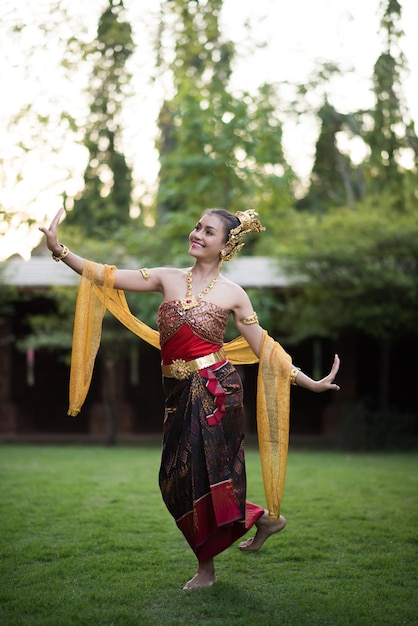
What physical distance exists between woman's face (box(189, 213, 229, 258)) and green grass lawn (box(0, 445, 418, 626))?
1769 mm

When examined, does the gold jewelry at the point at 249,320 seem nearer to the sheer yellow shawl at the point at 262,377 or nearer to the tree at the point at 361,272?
the sheer yellow shawl at the point at 262,377

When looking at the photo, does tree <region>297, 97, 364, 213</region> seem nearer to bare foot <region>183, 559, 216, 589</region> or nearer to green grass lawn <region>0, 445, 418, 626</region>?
green grass lawn <region>0, 445, 418, 626</region>

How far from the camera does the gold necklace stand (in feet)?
13.3

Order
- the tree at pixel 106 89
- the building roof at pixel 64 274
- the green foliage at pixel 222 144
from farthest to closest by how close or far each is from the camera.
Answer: the green foliage at pixel 222 144 → the building roof at pixel 64 274 → the tree at pixel 106 89

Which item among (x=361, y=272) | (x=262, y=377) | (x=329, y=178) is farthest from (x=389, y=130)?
(x=329, y=178)

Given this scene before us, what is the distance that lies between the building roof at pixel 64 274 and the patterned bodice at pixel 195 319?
855 cm

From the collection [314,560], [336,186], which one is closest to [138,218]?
[336,186]

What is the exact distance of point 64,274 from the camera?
13461 millimetres

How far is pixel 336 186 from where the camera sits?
85.0 feet

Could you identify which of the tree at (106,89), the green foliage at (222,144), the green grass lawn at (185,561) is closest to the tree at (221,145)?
the green foliage at (222,144)

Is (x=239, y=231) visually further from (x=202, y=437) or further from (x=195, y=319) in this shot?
(x=202, y=437)

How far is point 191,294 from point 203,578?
1.50 m

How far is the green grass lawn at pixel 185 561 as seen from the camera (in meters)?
3.60

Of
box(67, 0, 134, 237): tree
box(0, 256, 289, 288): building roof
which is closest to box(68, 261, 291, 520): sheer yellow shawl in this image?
box(67, 0, 134, 237): tree
